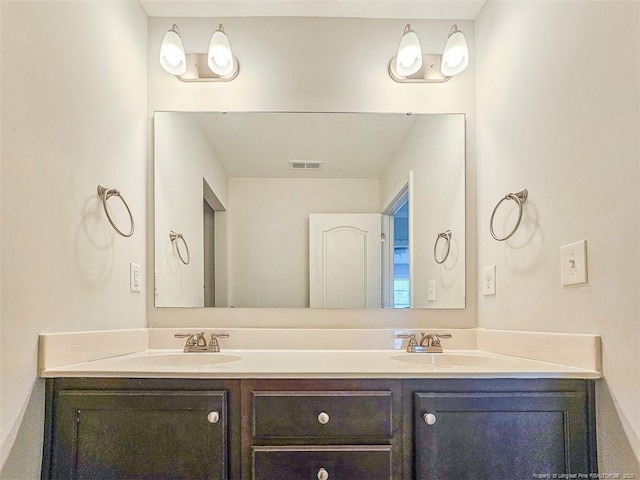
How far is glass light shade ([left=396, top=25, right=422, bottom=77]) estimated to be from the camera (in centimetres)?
198

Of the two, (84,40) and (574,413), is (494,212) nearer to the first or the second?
(574,413)

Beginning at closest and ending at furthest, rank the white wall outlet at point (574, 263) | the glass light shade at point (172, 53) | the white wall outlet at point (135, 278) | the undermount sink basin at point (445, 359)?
the white wall outlet at point (574, 263), the undermount sink basin at point (445, 359), the white wall outlet at point (135, 278), the glass light shade at point (172, 53)

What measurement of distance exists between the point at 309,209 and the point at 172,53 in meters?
0.84

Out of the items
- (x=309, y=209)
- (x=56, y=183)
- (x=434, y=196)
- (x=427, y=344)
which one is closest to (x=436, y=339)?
(x=427, y=344)

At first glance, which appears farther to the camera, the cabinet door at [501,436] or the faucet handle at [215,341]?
the faucet handle at [215,341]

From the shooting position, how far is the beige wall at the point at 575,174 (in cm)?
114

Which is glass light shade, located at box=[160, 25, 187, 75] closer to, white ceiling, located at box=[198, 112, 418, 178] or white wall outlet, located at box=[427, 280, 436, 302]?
white ceiling, located at box=[198, 112, 418, 178]

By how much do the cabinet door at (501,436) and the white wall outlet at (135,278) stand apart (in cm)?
117

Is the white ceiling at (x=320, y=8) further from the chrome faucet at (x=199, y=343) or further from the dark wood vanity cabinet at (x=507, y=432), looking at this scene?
the dark wood vanity cabinet at (x=507, y=432)

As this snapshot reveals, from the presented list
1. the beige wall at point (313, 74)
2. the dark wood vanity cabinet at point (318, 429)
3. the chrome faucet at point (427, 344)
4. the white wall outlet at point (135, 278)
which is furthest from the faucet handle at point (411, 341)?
the white wall outlet at point (135, 278)

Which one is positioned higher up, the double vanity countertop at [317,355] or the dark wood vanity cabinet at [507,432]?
the double vanity countertop at [317,355]

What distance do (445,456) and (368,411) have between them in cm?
23

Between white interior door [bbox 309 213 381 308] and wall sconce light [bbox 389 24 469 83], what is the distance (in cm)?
62

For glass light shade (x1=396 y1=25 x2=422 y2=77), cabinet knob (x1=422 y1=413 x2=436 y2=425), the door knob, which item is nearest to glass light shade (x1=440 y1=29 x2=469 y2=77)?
glass light shade (x1=396 y1=25 x2=422 y2=77)
